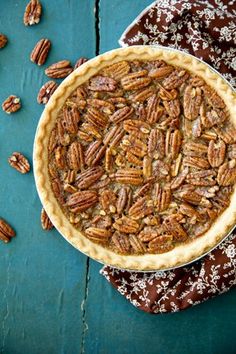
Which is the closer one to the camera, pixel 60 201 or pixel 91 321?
pixel 60 201

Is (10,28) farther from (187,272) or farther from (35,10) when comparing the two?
(187,272)

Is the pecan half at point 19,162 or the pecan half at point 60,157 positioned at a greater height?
the pecan half at point 60,157

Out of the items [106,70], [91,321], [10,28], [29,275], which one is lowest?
[91,321]

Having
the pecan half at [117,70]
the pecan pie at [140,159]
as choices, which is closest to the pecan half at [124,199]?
the pecan pie at [140,159]

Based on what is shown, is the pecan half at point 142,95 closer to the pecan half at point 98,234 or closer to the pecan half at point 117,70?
the pecan half at point 117,70

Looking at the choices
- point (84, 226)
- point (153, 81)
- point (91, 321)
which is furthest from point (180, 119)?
point (91, 321)
